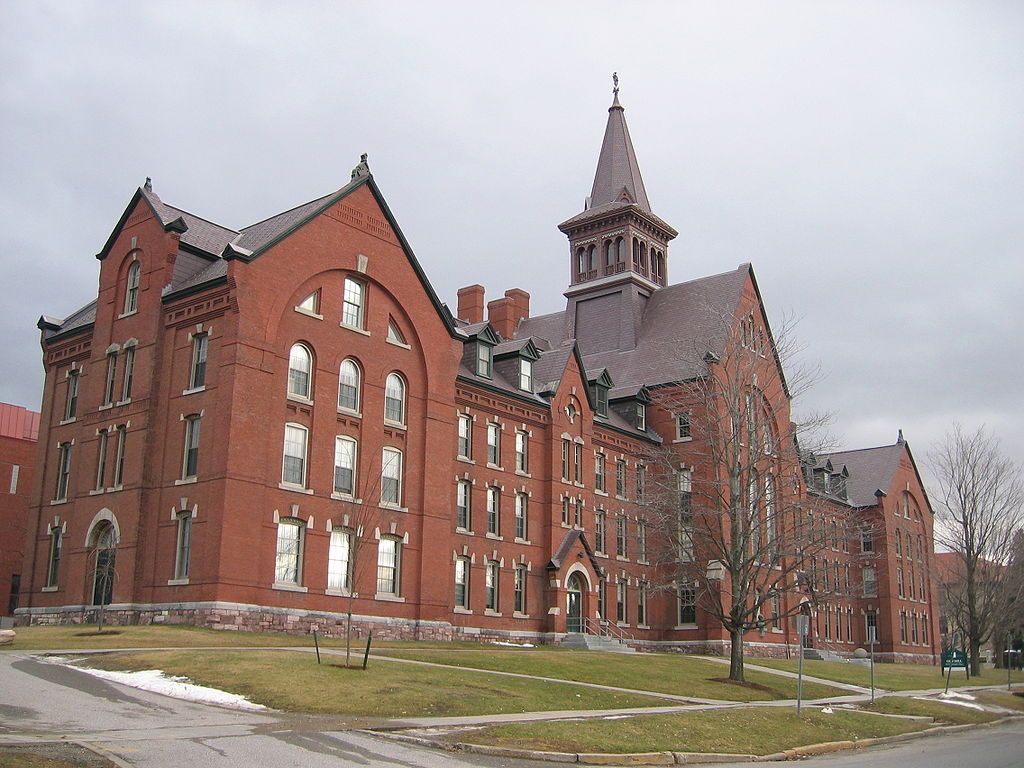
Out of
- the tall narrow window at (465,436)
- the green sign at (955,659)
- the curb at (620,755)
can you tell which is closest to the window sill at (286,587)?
the tall narrow window at (465,436)

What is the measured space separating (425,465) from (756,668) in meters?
16.5

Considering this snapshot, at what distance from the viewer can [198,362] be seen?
38250mm

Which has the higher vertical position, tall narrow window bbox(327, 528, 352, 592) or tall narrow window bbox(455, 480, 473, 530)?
tall narrow window bbox(455, 480, 473, 530)

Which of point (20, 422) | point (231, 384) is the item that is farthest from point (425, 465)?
point (20, 422)

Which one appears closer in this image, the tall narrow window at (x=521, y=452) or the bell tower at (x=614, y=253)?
the tall narrow window at (x=521, y=452)

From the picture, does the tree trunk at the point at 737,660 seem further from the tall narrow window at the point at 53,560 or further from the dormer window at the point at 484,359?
the tall narrow window at the point at 53,560

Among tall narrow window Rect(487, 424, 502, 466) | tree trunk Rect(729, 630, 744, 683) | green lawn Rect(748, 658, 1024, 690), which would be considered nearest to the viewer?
tree trunk Rect(729, 630, 744, 683)

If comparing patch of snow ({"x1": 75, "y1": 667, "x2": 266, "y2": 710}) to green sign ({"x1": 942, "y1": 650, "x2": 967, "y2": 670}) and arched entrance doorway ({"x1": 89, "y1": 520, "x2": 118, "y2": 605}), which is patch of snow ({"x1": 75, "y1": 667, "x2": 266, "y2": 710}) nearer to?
arched entrance doorway ({"x1": 89, "y1": 520, "x2": 118, "y2": 605})

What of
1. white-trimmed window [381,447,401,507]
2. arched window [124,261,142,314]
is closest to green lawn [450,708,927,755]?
white-trimmed window [381,447,401,507]

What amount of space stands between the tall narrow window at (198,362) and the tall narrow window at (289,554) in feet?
19.4

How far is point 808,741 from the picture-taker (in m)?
23.9

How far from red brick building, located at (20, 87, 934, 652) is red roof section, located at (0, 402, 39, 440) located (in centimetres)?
1847

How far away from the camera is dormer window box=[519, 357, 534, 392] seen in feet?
168

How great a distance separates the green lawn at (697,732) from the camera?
1908 centimetres
